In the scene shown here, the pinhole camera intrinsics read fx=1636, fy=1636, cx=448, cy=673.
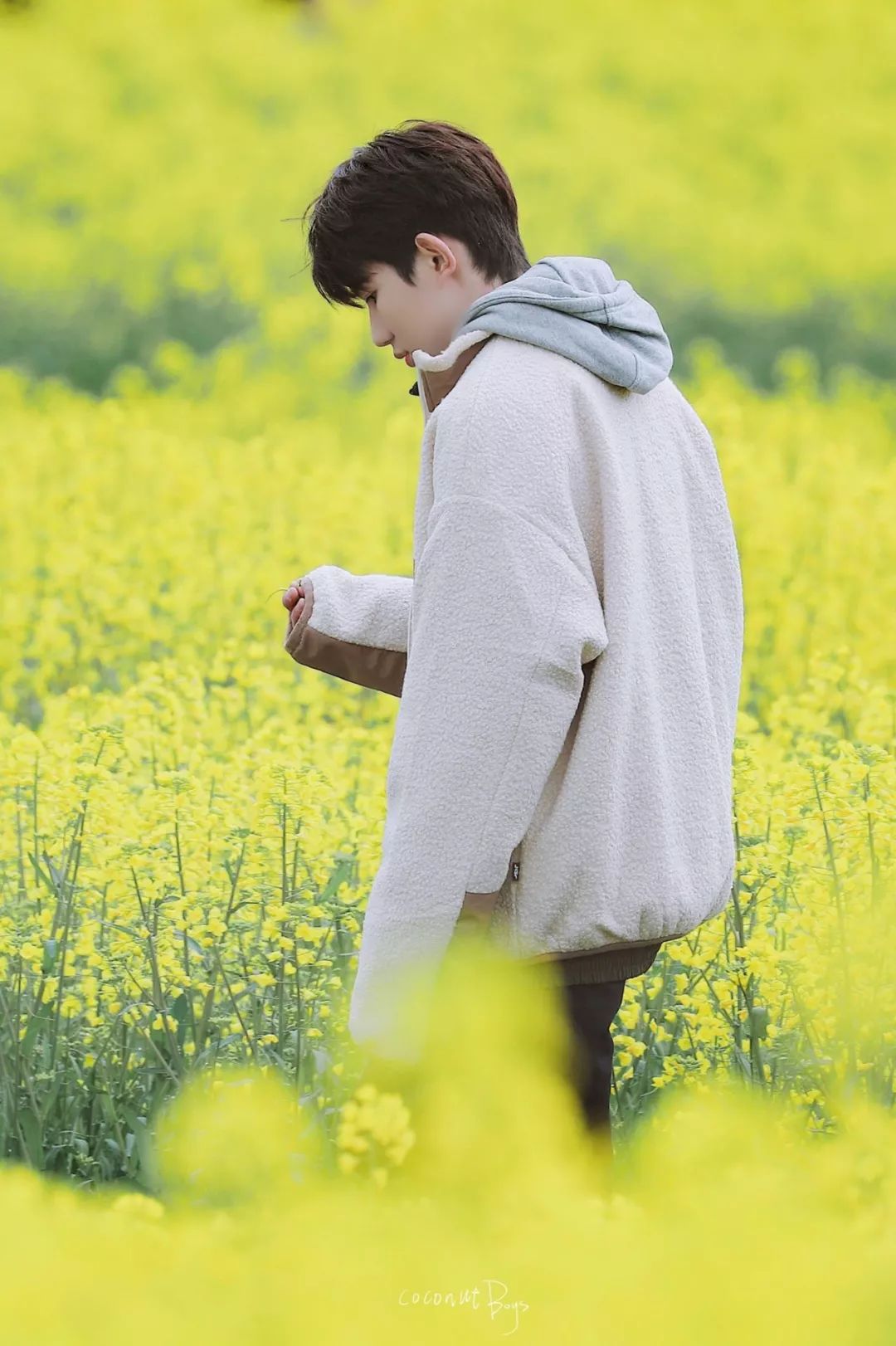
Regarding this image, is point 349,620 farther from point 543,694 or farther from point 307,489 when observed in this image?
point 307,489

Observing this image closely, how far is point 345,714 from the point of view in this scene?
422 centimetres

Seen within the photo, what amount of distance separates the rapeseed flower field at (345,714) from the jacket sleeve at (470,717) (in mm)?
138

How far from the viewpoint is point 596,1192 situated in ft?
4.59

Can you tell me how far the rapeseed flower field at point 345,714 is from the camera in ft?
3.23

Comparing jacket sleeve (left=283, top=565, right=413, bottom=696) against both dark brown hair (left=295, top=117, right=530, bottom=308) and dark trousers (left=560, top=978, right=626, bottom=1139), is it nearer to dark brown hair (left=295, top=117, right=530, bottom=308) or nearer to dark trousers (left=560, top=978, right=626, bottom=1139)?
dark brown hair (left=295, top=117, right=530, bottom=308)

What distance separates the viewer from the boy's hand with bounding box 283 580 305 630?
71.2 inches

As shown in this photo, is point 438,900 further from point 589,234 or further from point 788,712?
point 589,234

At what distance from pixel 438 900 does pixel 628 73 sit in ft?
37.2

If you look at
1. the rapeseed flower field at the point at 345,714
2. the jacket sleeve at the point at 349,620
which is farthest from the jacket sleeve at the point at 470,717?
the jacket sleeve at the point at 349,620

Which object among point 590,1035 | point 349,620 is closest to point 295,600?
point 349,620

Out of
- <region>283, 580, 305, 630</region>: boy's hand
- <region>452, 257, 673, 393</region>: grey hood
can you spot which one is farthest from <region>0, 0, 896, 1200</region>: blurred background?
<region>452, 257, 673, 393</region>: grey hood

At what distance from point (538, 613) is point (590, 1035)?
1.48 ft

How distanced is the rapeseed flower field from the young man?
0.54 feet

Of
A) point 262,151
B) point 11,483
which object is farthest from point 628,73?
point 11,483
